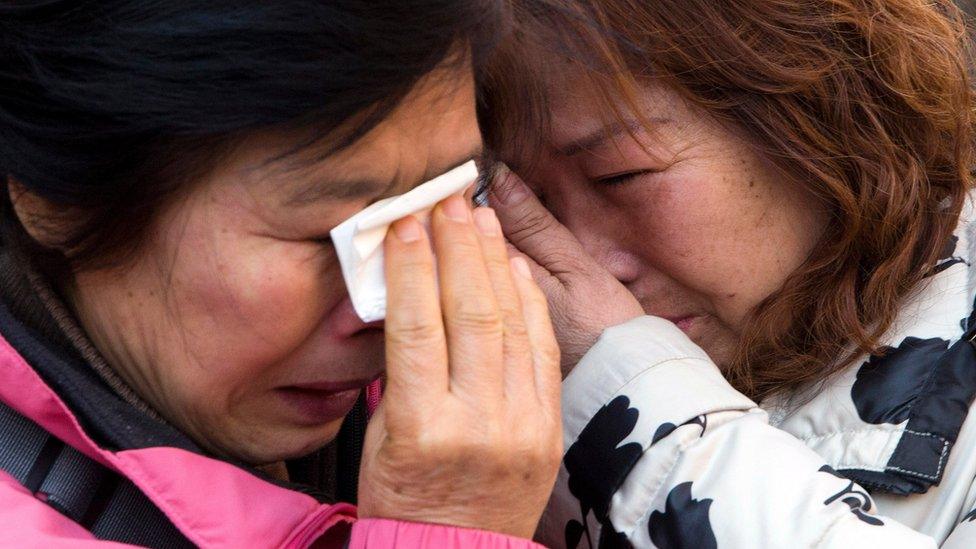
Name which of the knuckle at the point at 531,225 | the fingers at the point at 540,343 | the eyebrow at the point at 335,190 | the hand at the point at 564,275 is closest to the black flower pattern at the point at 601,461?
the hand at the point at 564,275

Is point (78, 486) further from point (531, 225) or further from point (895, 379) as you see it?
point (895, 379)

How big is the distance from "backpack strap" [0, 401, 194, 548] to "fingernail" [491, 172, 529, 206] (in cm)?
102

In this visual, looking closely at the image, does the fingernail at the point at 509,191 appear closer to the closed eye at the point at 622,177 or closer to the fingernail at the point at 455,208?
the closed eye at the point at 622,177

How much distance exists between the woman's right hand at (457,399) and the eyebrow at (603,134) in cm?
60

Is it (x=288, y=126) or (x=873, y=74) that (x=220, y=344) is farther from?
(x=873, y=74)

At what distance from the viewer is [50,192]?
153cm

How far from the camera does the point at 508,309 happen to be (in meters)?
1.74

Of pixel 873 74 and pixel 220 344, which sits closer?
pixel 220 344

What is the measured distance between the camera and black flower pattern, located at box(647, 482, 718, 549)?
6.31 ft

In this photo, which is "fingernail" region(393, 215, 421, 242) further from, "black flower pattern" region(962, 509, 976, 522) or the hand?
"black flower pattern" region(962, 509, 976, 522)

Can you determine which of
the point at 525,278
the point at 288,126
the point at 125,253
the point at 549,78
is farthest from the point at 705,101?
the point at 125,253

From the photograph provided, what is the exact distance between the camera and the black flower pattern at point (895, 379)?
7.08ft

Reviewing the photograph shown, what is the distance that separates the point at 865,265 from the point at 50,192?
1.64 meters

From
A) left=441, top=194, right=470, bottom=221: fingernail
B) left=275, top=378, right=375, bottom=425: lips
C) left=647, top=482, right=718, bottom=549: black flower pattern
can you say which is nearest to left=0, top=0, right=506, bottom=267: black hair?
left=441, top=194, right=470, bottom=221: fingernail
